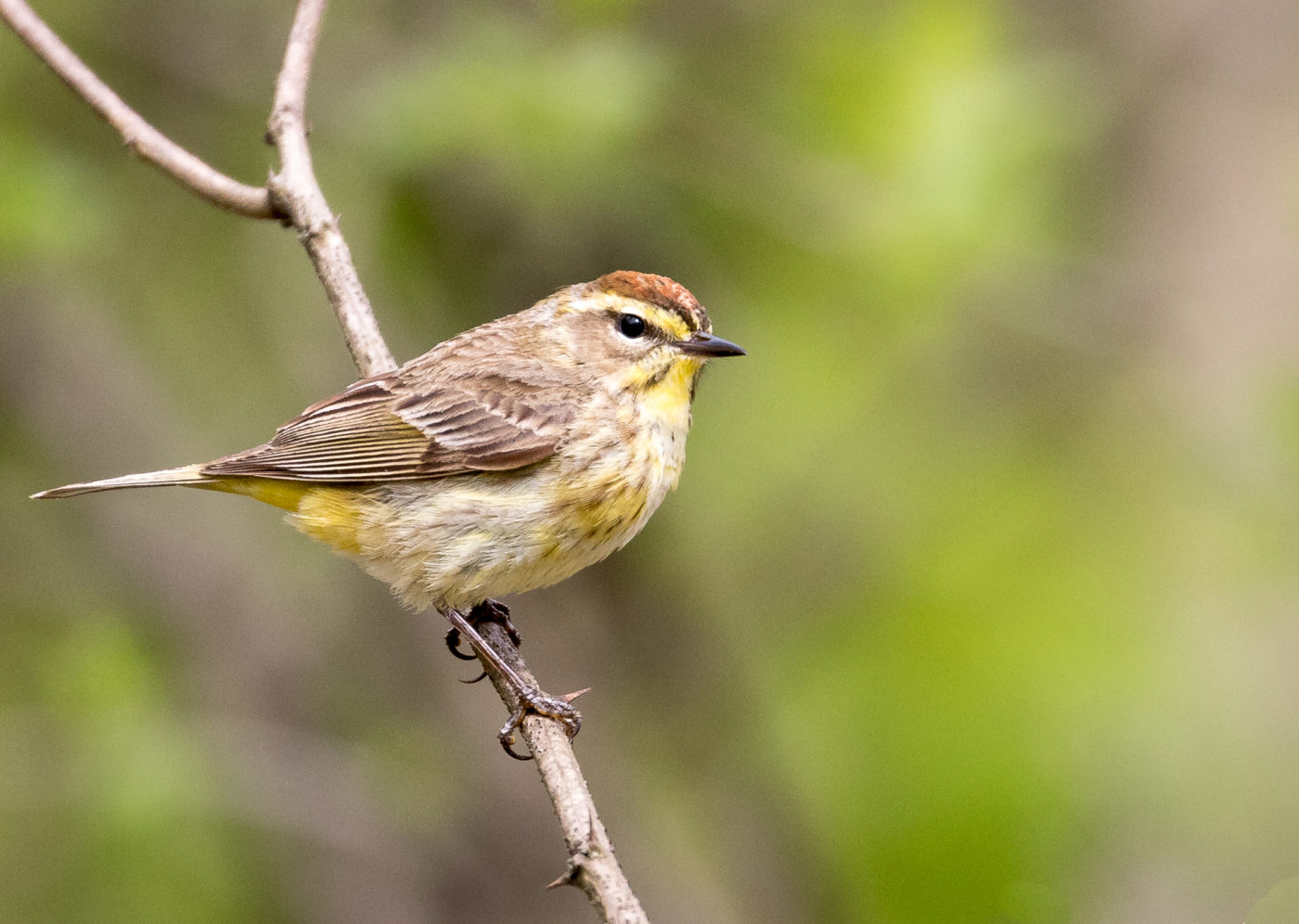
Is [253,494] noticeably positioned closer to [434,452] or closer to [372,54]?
[434,452]

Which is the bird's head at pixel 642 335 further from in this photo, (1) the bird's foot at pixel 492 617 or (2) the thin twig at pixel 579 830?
(2) the thin twig at pixel 579 830

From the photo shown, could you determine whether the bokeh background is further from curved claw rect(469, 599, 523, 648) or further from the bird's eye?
curved claw rect(469, 599, 523, 648)

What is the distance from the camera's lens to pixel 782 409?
6.87 metres

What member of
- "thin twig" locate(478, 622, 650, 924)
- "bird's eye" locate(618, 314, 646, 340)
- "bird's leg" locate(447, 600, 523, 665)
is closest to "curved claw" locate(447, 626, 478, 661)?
"bird's leg" locate(447, 600, 523, 665)

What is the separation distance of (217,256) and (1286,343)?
5.97 m

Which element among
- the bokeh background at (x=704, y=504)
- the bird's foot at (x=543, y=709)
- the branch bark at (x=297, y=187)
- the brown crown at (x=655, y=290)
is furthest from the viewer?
the bokeh background at (x=704, y=504)

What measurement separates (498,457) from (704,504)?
2747 mm

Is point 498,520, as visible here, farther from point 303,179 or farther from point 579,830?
point 579,830

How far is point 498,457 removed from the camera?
4859mm

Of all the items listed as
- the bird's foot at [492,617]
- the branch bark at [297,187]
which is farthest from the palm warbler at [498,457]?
the branch bark at [297,187]

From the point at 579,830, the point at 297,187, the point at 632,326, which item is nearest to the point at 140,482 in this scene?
the point at 297,187

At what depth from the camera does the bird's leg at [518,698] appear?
4371mm

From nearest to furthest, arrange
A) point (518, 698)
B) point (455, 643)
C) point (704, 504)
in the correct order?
point (518, 698) < point (455, 643) < point (704, 504)

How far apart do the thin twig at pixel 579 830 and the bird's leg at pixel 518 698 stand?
2.1 inches
